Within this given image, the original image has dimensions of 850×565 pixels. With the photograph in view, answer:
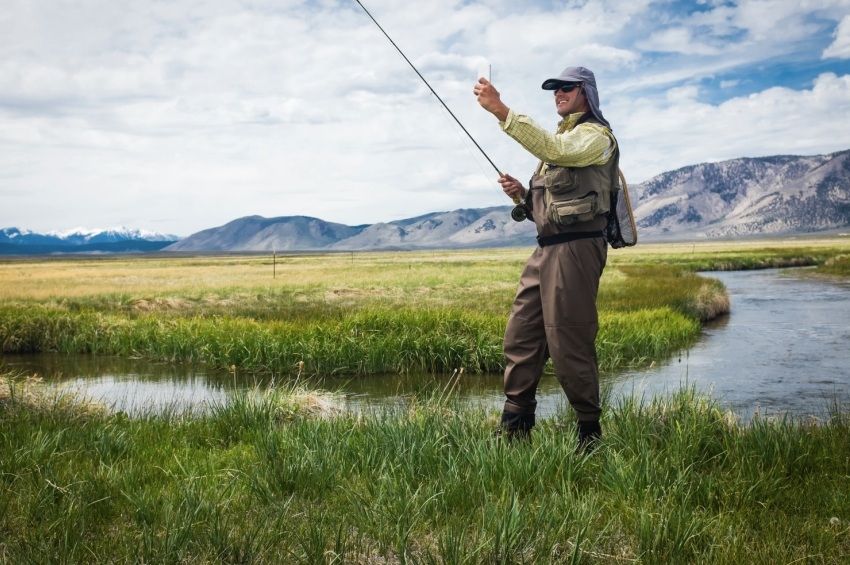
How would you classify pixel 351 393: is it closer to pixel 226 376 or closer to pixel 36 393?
pixel 226 376

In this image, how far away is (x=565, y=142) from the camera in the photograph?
4.82 m

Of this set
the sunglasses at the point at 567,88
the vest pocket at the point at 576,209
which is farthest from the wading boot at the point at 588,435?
the sunglasses at the point at 567,88

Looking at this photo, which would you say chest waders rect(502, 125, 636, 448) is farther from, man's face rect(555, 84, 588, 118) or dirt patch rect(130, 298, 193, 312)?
dirt patch rect(130, 298, 193, 312)

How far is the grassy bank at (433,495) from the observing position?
360 centimetres

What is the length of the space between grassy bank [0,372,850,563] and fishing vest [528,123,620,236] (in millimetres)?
1529

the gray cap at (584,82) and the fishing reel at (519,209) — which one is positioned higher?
the gray cap at (584,82)

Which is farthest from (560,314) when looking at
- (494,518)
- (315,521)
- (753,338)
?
(753,338)

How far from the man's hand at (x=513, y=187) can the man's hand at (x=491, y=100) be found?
35.1 inches

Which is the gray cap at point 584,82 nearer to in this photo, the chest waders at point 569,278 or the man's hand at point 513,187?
the chest waders at point 569,278

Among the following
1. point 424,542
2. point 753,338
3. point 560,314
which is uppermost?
point 560,314

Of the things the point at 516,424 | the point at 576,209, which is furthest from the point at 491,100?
the point at 516,424

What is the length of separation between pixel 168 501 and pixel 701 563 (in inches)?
116

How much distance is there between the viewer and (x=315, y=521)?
388cm

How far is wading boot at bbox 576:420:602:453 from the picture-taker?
5.37 metres
